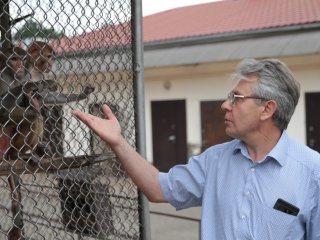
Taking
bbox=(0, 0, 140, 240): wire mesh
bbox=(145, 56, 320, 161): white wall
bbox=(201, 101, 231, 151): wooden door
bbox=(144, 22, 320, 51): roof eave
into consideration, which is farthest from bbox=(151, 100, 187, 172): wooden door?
bbox=(0, 0, 140, 240): wire mesh

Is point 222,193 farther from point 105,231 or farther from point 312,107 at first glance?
point 312,107

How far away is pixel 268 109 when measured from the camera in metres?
2.13

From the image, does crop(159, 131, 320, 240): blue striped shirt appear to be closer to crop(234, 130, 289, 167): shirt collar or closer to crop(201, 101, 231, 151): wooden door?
crop(234, 130, 289, 167): shirt collar

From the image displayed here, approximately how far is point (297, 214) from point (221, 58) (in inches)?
303

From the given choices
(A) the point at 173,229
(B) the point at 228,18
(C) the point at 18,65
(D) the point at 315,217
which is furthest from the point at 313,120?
(D) the point at 315,217

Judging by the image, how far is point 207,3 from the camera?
52.2 ft

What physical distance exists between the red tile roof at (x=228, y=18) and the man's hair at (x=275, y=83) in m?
7.61

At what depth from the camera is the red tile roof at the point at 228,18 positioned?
1044 centimetres

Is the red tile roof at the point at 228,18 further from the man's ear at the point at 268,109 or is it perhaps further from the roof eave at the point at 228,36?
the man's ear at the point at 268,109

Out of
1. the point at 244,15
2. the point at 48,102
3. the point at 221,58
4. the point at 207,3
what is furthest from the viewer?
the point at 207,3

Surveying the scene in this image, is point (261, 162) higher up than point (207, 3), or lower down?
lower down

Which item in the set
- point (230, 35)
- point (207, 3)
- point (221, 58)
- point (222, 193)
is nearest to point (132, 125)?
point (222, 193)

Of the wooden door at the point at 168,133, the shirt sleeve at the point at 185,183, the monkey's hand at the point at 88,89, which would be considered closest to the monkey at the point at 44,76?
the monkey's hand at the point at 88,89

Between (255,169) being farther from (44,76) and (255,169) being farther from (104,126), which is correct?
(44,76)
